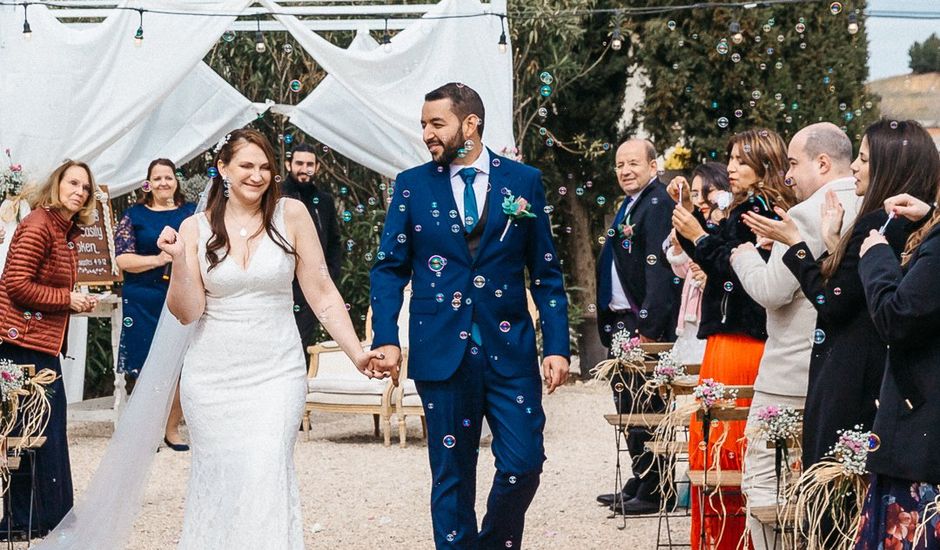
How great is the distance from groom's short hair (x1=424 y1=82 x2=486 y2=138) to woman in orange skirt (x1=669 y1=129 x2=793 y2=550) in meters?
1.04

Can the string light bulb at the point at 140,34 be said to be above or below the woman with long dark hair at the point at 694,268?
above

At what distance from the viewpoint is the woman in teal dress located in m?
9.29

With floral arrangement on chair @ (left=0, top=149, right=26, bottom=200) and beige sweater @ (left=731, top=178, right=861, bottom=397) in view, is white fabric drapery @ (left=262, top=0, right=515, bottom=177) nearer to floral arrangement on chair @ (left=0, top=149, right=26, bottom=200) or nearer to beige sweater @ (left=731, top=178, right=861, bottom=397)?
floral arrangement on chair @ (left=0, top=149, right=26, bottom=200)

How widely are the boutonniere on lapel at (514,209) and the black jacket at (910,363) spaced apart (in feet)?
5.26

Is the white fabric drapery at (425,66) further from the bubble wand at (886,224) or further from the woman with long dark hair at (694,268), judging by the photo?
the bubble wand at (886,224)

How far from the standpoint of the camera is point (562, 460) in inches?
372

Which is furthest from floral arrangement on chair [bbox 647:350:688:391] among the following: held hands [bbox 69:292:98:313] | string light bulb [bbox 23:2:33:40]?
string light bulb [bbox 23:2:33:40]

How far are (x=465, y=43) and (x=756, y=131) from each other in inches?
171

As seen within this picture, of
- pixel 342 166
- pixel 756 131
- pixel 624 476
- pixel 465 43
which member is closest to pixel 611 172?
pixel 342 166

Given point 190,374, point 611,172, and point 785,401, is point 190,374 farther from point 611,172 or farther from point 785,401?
point 611,172

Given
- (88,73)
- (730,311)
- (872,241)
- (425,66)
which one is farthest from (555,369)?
(88,73)

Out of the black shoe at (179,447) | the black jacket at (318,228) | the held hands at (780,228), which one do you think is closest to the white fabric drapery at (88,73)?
the black jacket at (318,228)

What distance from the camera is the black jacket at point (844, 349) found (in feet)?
14.3

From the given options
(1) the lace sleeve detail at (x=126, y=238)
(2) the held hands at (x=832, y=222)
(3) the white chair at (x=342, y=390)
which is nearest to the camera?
(2) the held hands at (x=832, y=222)
